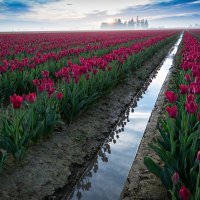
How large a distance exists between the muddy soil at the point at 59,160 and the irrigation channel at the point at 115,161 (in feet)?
0.37

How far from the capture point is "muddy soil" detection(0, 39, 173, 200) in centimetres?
306

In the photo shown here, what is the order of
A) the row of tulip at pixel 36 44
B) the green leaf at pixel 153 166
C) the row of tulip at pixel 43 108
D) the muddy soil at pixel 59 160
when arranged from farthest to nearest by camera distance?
1. the row of tulip at pixel 36 44
2. the row of tulip at pixel 43 108
3. the muddy soil at pixel 59 160
4. the green leaf at pixel 153 166

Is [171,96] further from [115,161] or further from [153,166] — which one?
[115,161]

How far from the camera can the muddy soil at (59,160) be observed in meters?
3.06

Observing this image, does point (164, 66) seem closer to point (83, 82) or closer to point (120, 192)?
point (83, 82)

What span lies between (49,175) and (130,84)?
5.68 m

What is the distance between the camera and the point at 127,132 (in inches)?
195

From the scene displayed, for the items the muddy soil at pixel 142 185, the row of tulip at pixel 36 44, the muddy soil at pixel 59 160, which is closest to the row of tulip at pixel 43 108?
the muddy soil at pixel 59 160

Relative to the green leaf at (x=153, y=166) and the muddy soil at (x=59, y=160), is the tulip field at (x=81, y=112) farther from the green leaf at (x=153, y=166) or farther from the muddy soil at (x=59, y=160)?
the muddy soil at (x=59, y=160)

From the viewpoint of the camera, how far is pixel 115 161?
3871mm

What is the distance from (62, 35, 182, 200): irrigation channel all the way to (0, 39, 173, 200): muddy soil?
113 mm

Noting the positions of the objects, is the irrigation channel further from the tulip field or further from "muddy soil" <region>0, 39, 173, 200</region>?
the tulip field

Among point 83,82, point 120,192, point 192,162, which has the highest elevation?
point 83,82

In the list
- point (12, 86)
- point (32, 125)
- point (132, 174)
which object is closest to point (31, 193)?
point (32, 125)
